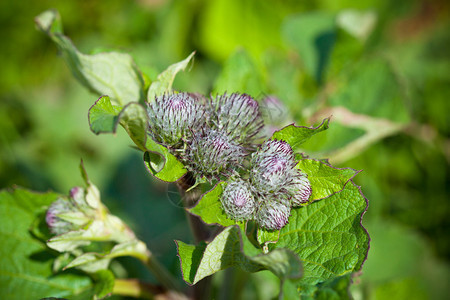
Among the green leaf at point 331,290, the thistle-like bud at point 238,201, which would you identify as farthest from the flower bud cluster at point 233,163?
the green leaf at point 331,290

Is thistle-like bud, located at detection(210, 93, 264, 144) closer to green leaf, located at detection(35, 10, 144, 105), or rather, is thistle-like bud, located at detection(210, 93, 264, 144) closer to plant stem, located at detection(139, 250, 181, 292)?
green leaf, located at detection(35, 10, 144, 105)

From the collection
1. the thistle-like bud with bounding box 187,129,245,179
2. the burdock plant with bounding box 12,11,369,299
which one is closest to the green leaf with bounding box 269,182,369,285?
the burdock plant with bounding box 12,11,369,299

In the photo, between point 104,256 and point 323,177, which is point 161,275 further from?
point 323,177

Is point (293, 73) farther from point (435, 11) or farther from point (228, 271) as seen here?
point (435, 11)

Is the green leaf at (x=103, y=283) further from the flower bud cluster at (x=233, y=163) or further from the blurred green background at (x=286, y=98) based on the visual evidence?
the flower bud cluster at (x=233, y=163)

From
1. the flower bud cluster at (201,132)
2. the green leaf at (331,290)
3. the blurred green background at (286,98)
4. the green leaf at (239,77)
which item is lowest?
the blurred green background at (286,98)

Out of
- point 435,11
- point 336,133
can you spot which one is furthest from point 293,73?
point 435,11
